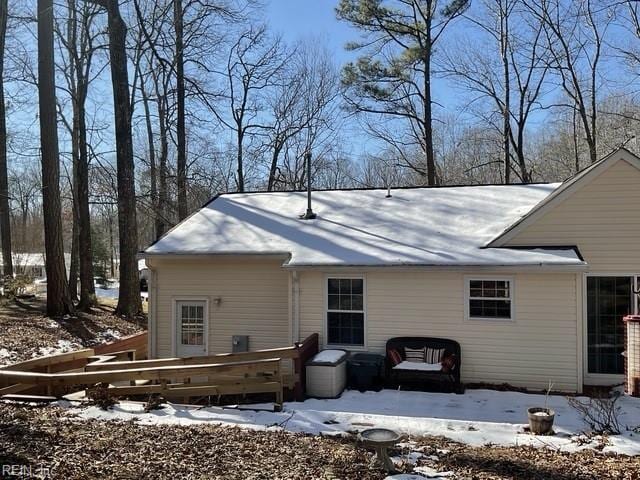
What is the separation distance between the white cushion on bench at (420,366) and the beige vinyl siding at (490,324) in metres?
0.65

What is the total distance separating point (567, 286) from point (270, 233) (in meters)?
6.72

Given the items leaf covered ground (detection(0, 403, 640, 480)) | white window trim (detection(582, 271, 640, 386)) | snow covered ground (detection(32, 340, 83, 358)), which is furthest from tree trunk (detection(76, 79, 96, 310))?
white window trim (detection(582, 271, 640, 386))

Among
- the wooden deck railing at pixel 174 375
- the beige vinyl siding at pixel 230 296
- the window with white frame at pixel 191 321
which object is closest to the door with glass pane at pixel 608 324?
the wooden deck railing at pixel 174 375

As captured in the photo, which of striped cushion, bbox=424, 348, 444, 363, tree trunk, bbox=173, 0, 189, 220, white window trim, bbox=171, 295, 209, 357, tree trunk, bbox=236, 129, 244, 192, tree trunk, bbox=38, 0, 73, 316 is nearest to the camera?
striped cushion, bbox=424, 348, 444, 363

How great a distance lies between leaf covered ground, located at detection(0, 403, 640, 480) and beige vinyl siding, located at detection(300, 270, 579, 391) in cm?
410

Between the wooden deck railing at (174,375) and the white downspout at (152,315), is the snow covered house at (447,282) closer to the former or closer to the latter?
the white downspout at (152,315)

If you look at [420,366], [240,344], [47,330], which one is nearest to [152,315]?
[240,344]

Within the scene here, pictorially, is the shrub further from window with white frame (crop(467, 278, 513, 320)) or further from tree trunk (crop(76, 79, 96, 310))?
tree trunk (crop(76, 79, 96, 310))

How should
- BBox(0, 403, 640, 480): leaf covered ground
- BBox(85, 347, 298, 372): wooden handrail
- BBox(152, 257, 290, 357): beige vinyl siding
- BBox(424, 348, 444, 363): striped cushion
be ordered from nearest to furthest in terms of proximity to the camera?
BBox(0, 403, 640, 480): leaf covered ground → BBox(85, 347, 298, 372): wooden handrail → BBox(424, 348, 444, 363): striped cushion → BBox(152, 257, 290, 357): beige vinyl siding

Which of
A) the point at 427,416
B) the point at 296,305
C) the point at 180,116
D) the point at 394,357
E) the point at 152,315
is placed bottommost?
the point at 427,416

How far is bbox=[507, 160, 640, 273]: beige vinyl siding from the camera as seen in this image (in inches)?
423

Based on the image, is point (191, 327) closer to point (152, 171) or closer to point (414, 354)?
point (414, 354)

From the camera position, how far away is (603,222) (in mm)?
10906

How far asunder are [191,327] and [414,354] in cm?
529
